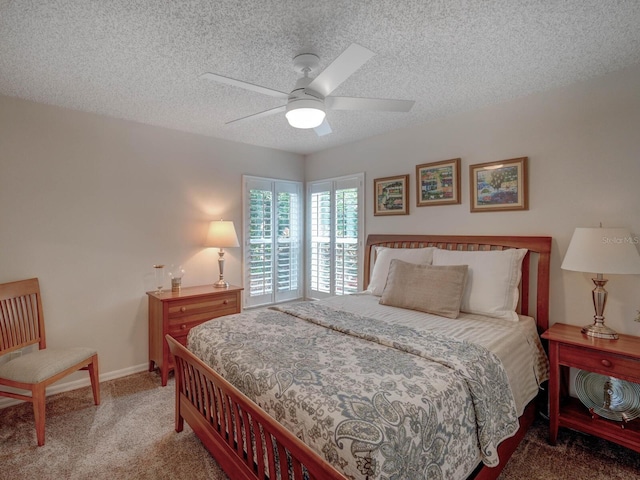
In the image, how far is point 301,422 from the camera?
1.26 metres

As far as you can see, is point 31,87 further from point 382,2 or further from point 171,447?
point 171,447

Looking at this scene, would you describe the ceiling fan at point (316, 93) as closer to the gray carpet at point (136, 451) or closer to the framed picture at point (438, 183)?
the framed picture at point (438, 183)

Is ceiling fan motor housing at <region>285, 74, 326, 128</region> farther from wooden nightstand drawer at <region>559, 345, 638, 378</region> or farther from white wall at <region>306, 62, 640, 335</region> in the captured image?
wooden nightstand drawer at <region>559, 345, 638, 378</region>

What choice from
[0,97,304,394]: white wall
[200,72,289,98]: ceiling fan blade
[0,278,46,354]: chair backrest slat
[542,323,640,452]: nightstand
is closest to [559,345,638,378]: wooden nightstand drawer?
[542,323,640,452]: nightstand

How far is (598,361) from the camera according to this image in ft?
6.52

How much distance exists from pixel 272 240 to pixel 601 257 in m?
3.34

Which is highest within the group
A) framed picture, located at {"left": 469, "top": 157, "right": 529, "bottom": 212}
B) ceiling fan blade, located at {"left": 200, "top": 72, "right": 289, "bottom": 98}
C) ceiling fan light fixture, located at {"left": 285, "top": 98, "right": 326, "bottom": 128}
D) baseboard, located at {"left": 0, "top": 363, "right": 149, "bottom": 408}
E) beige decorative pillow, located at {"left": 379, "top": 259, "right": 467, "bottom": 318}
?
ceiling fan blade, located at {"left": 200, "top": 72, "right": 289, "bottom": 98}

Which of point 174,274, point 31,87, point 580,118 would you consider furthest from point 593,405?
point 31,87

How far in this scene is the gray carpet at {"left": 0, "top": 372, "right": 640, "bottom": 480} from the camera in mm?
1886

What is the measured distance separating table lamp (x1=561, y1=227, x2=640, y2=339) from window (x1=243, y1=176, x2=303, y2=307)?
3130 mm

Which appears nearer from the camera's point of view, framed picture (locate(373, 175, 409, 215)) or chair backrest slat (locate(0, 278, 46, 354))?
chair backrest slat (locate(0, 278, 46, 354))

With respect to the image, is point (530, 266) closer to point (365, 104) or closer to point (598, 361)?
point (598, 361)

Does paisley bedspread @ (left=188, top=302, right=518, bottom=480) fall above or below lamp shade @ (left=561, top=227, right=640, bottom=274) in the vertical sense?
below

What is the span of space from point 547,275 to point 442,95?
168 centimetres
